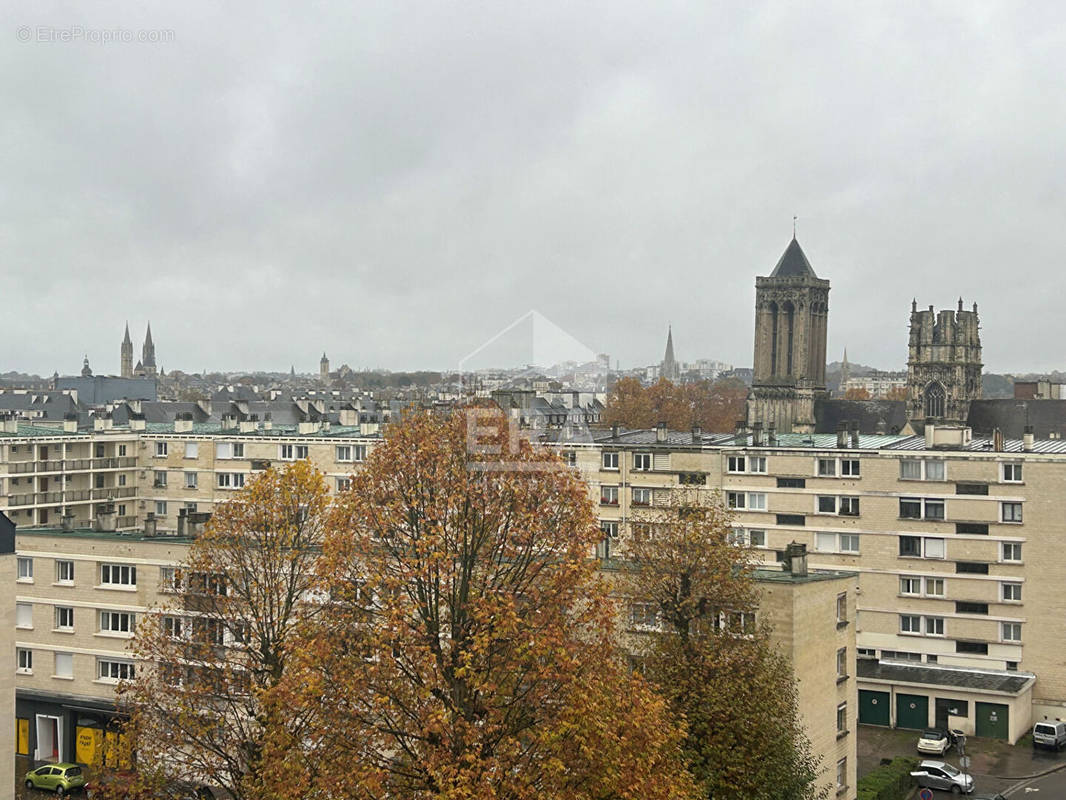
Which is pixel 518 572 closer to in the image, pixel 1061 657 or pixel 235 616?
pixel 235 616

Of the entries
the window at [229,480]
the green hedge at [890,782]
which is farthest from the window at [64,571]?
the window at [229,480]

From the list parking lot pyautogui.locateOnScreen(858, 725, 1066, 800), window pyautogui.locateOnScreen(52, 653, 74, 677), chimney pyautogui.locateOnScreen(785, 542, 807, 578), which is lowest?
parking lot pyautogui.locateOnScreen(858, 725, 1066, 800)

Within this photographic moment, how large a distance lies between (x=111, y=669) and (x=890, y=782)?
80.1ft

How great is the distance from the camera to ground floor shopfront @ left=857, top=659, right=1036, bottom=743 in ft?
150

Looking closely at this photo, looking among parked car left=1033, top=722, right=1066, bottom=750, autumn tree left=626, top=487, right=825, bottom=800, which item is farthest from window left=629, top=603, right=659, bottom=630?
parked car left=1033, top=722, right=1066, bottom=750

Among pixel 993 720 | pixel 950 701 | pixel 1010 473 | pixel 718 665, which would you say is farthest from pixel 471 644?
pixel 1010 473

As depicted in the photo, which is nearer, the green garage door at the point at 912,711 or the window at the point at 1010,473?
the green garage door at the point at 912,711

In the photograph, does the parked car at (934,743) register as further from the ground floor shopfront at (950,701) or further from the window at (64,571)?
the window at (64,571)

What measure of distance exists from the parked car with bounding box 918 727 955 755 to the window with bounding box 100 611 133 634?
90.4 ft

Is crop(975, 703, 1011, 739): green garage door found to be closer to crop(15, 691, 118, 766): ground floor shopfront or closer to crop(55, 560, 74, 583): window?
crop(15, 691, 118, 766): ground floor shopfront

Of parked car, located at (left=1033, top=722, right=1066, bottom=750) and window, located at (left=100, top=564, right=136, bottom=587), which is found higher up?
window, located at (left=100, top=564, right=136, bottom=587)

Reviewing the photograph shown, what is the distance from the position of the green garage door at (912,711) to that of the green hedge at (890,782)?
640 cm

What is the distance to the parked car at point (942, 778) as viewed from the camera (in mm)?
38969

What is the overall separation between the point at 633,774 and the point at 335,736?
5184 millimetres
